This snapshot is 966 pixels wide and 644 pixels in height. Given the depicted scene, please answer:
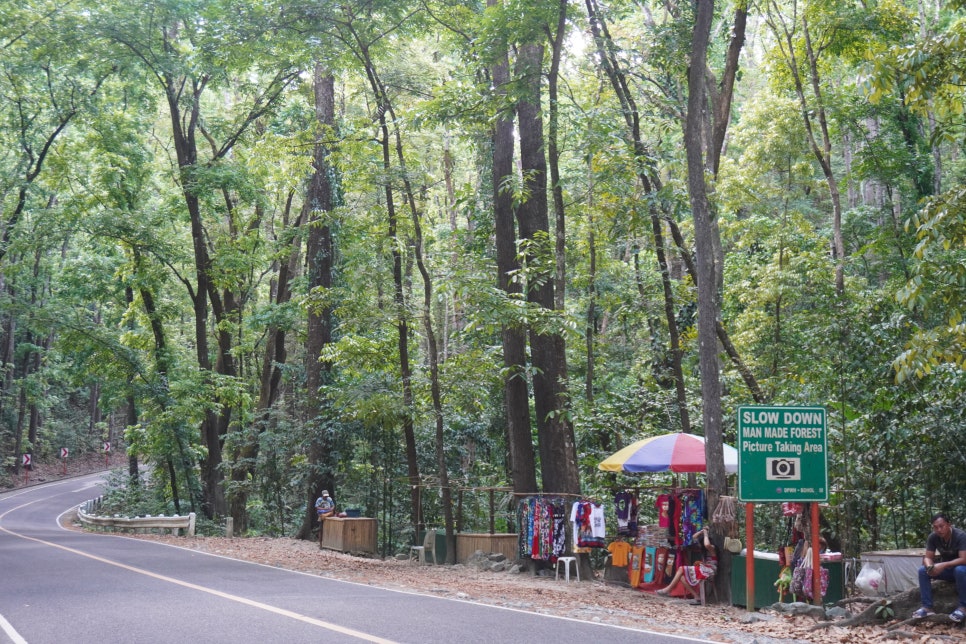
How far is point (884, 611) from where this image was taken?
994 cm

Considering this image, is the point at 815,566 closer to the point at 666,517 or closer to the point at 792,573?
the point at 792,573

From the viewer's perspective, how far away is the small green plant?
9922 mm

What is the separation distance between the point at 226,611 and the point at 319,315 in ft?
43.3

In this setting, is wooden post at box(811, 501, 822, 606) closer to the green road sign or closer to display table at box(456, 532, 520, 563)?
the green road sign

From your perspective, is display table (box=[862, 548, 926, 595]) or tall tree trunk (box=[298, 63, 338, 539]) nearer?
display table (box=[862, 548, 926, 595])

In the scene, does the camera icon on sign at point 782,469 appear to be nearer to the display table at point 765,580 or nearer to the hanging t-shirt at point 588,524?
the display table at point 765,580

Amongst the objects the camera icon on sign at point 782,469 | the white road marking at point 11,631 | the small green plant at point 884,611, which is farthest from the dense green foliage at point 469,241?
the white road marking at point 11,631

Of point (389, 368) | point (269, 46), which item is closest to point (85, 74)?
point (269, 46)

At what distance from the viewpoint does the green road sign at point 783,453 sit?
10.3 meters

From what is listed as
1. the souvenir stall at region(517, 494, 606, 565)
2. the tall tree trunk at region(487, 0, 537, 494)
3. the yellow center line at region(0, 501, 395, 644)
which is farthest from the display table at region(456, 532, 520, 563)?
the yellow center line at region(0, 501, 395, 644)

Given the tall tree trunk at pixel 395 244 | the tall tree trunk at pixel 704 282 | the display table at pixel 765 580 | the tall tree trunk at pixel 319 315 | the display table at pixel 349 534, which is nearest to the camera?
the display table at pixel 765 580

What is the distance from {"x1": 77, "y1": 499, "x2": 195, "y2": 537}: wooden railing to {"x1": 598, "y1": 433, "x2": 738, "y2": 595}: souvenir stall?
48.1 feet

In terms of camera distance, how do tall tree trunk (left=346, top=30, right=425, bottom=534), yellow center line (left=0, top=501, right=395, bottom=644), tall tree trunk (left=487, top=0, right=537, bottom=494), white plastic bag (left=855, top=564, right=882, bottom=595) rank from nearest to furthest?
yellow center line (left=0, top=501, right=395, bottom=644)
white plastic bag (left=855, top=564, right=882, bottom=595)
tall tree trunk (left=487, top=0, right=537, bottom=494)
tall tree trunk (left=346, top=30, right=425, bottom=534)

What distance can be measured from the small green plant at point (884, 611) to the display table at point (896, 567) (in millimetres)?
1265
